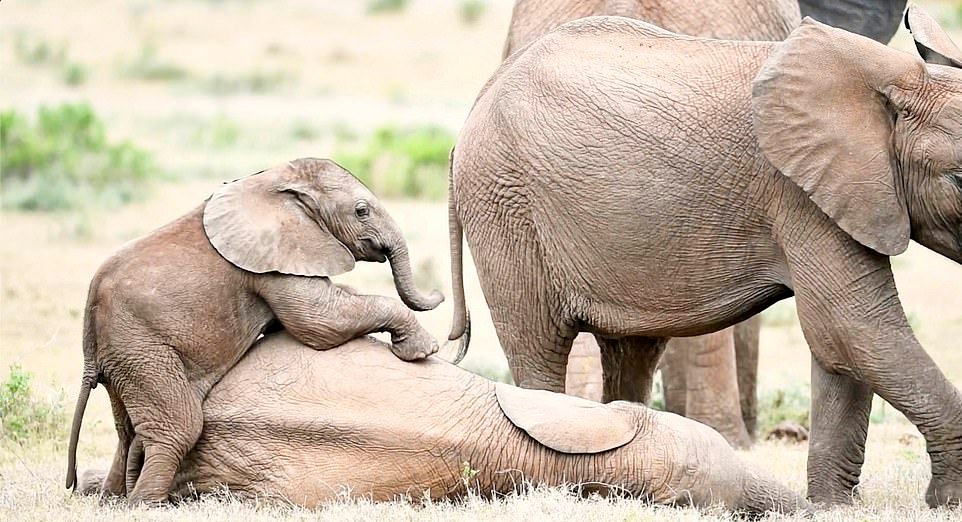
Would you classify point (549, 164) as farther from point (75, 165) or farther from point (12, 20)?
point (12, 20)

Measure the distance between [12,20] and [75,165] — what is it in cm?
2037

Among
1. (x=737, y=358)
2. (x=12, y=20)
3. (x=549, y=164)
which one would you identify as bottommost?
(x=12, y=20)

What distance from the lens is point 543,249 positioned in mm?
6688

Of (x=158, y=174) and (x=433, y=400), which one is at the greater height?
(x=433, y=400)

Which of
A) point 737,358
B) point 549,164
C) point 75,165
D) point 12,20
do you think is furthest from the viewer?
point 12,20

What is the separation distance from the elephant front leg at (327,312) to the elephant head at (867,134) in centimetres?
142

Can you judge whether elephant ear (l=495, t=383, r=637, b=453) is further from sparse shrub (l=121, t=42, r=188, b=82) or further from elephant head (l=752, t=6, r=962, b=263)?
sparse shrub (l=121, t=42, r=188, b=82)

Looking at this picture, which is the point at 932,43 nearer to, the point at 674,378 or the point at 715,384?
the point at 715,384

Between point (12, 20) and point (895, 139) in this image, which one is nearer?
point (895, 139)

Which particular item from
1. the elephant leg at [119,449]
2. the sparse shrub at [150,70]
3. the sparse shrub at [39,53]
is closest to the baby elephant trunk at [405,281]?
the elephant leg at [119,449]

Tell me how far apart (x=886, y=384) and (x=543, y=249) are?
142 cm

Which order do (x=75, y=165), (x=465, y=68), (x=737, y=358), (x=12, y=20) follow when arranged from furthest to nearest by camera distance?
(x=12, y=20), (x=465, y=68), (x=75, y=165), (x=737, y=358)

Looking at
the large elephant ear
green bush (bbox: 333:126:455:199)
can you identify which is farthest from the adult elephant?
green bush (bbox: 333:126:455:199)

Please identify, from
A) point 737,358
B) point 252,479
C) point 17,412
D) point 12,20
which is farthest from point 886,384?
point 12,20
